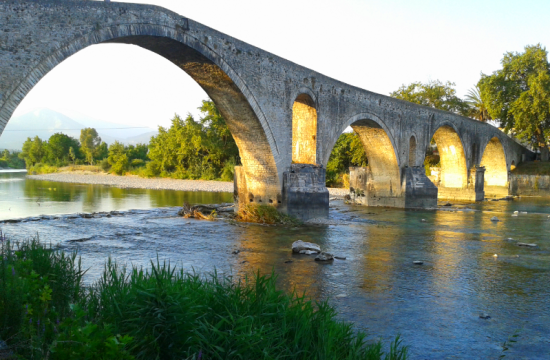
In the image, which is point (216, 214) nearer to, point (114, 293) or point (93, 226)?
point (93, 226)

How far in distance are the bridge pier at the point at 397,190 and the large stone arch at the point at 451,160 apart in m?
5.74

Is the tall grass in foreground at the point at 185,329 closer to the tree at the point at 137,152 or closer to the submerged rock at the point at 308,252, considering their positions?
the submerged rock at the point at 308,252

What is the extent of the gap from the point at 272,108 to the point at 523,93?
24481 millimetres

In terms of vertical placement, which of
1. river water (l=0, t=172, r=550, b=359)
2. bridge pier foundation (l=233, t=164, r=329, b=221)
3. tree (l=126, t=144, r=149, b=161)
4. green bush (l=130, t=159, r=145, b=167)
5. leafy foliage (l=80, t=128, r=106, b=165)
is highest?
leafy foliage (l=80, t=128, r=106, b=165)

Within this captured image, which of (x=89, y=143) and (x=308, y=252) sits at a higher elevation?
(x=89, y=143)

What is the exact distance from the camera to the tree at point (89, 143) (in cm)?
6545

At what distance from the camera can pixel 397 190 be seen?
22141mm

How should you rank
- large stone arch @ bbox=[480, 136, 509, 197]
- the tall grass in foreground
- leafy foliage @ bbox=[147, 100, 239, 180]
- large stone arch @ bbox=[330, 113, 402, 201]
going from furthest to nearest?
leafy foliage @ bbox=[147, 100, 239, 180] → large stone arch @ bbox=[480, 136, 509, 197] → large stone arch @ bbox=[330, 113, 402, 201] → the tall grass in foreground

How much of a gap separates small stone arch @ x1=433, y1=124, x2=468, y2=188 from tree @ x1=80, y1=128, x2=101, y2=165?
49.6 metres

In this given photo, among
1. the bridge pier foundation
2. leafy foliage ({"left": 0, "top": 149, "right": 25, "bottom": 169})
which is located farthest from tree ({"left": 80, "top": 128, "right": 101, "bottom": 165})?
the bridge pier foundation

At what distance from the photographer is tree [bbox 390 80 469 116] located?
36.6 meters

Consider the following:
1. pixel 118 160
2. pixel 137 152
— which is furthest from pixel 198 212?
pixel 137 152

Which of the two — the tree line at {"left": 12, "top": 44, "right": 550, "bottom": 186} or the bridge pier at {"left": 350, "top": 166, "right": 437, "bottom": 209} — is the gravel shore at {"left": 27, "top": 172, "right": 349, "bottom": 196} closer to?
the tree line at {"left": 12, "top": 44, "right": 550, "bottom": 186}

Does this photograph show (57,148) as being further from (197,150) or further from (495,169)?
(495,169)
